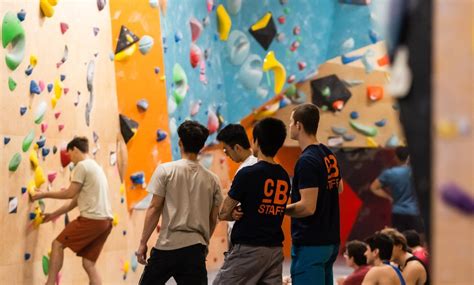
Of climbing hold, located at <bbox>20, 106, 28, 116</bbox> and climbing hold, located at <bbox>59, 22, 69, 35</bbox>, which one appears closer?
climbing hold, located at <bbox>20, 106, 28, 116</bbox>

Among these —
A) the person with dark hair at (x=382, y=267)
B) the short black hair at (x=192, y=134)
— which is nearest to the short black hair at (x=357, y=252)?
the person with dark hair at (x=382, y=267)

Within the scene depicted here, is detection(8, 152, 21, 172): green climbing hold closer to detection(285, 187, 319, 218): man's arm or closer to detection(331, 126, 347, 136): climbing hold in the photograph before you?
detection(285, 187, 319, 218): man's arm

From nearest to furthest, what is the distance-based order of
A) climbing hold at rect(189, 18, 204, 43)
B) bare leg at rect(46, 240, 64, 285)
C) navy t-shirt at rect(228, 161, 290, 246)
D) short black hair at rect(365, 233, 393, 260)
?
navy t-shirt at rect(228, 161, 290, 246), short black hair at rect(365, 233, 393, 260), bare leg at rect(46, 240, 64, 285), climbing hold at rect(189, 18, 204, 43)

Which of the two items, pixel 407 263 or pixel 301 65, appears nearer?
pixel 407 263

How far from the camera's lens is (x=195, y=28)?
10.4 meters

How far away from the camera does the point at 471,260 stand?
2.82 feet

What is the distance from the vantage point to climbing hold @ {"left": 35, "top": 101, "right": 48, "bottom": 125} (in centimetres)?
727

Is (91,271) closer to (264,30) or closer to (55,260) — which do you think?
(55,260)

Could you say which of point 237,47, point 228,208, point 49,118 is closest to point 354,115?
point 237,47

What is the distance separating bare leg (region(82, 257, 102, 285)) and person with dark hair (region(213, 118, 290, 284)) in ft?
10.9

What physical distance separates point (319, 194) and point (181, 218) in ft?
2.80

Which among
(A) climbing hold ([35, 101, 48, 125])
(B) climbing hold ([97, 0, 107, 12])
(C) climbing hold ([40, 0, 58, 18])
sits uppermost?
(B) climbing hold ([97, 0, 107, 12])

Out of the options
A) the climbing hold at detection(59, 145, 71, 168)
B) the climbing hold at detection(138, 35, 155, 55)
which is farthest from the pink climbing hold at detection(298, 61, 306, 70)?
the climbing hold at detection(59, 145, 71, 168)

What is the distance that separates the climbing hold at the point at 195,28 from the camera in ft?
33.7
